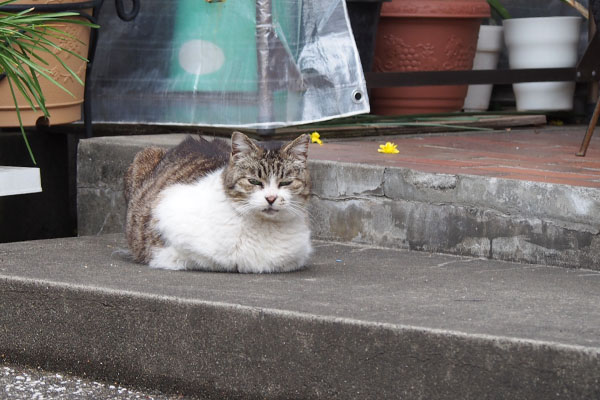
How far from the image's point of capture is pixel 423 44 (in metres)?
5.52

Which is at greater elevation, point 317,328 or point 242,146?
point 242,146

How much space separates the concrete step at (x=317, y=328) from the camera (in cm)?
215

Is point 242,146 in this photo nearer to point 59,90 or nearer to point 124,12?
point 59,90

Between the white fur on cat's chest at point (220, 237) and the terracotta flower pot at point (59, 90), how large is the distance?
4.44ft

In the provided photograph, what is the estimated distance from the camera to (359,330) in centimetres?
228

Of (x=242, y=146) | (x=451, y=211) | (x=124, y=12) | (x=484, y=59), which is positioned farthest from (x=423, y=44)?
(x=242, y=146)

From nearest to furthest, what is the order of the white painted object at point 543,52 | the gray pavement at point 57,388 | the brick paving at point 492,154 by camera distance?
the gray pavement at point 57,388
the brick paving at point 492,154
the white painted object at point 543,52

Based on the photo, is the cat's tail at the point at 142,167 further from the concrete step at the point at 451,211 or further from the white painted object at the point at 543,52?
the white painted object at the point at 543,52

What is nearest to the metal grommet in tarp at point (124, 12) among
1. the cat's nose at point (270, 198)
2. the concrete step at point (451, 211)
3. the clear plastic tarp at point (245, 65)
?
the clear plastic tarp at point (245, 65)

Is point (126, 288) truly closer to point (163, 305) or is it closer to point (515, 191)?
point (163, 305)

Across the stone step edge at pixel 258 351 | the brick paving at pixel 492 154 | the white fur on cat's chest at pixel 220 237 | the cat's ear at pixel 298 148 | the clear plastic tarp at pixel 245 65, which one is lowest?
the stone step edge at pixel 258 351

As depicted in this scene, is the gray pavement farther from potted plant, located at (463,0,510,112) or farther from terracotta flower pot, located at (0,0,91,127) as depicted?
potted plant, located at (463,0,510,112)

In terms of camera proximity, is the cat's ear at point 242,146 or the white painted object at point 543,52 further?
the white painted object at point 543,52

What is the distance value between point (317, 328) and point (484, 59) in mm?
4112
